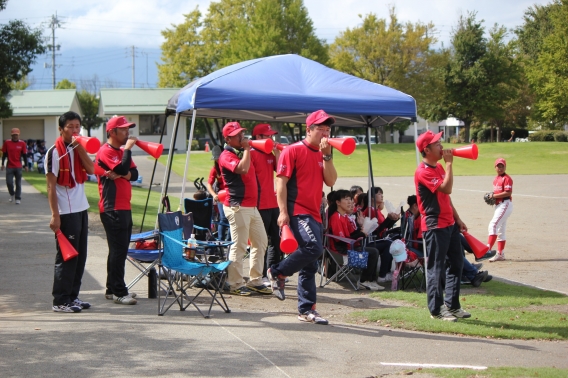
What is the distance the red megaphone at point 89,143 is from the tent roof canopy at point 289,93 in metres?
2.26

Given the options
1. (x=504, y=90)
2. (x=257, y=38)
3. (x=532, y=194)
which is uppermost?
(x=257, y=38)

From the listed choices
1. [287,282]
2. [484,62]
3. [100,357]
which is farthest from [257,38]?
[100,357]

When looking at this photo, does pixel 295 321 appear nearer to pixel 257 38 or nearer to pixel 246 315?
pixel 246 315

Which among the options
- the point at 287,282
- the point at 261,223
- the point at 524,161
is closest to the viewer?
the point at 261,223

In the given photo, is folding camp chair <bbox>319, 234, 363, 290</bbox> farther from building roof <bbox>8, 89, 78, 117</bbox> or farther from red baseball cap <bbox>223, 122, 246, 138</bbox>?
building roof <bbox>8, 89, 78, 117</bbox>

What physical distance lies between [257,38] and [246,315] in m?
51.1

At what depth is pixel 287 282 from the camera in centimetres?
973

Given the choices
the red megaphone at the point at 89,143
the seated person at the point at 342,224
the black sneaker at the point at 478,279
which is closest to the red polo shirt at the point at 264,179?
the seated person at the point at 342,224

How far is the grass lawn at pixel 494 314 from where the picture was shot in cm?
701

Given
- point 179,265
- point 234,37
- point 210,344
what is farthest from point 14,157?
point 234,37

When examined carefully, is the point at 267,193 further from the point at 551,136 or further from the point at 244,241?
the point at 551,136

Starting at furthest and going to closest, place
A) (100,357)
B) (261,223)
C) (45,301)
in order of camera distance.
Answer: (261,223) < (45,301) < (100,357)

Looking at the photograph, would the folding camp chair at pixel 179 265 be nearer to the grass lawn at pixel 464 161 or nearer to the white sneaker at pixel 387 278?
the white sneaker at pixel 387 278

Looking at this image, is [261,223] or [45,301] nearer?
[45,301]
